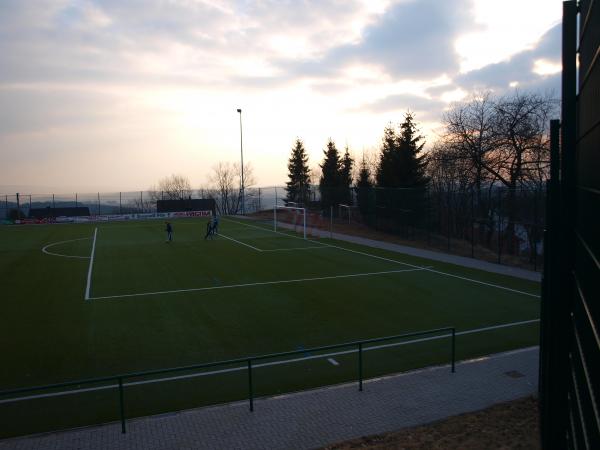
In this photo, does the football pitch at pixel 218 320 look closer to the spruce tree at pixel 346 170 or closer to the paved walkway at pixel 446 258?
the paved walkway at pixel 446 258

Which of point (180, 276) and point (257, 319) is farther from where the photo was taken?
point (180, 276)

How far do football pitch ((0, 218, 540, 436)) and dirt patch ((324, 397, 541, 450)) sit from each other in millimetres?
2849

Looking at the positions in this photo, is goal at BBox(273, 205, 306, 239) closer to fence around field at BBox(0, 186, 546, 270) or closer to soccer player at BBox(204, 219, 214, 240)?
fence around field at BBox(0, 186, 546, 270)

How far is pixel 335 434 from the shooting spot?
846 centimetres

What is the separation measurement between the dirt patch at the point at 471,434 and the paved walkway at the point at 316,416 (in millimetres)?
269

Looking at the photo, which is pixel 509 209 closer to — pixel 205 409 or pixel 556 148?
pixel 205 409

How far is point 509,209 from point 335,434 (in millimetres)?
21842

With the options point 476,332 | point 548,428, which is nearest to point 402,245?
point 476,332

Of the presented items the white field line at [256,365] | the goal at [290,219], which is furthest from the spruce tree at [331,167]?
the white field line at [256,365]

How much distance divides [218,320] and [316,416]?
7.74m

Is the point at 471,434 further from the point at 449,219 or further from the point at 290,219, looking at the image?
the point at 290,219

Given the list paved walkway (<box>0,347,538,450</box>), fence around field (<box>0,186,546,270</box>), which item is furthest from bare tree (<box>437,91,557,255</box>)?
paved walkway (<box>0,347,538,450</box>)

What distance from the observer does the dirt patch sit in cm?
795

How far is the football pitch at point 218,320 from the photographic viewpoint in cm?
1091
